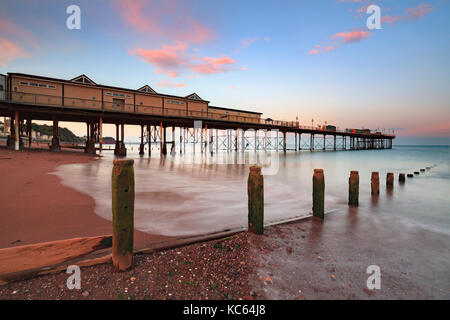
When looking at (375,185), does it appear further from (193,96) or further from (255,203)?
(193,96)

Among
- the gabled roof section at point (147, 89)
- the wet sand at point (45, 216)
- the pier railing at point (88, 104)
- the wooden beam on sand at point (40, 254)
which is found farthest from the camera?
the gabled roof section at point (147, 89)

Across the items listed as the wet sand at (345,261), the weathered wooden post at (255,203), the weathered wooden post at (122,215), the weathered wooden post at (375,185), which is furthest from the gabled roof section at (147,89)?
the weathered wooden post at (122,215)

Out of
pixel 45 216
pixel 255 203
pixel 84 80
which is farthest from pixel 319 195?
pixel 84 80

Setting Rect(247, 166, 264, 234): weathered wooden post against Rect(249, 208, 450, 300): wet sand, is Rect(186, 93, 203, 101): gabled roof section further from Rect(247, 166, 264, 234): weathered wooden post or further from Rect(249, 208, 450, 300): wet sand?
Rect(247, 166, 264, 234): weathered wooden post

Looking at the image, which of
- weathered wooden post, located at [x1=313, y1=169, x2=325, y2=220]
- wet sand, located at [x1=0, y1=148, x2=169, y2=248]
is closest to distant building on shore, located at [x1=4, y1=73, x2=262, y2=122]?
wet sand, located at [x1=0, y1=148, x2=169, y2=248]

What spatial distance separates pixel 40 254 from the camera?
3.26 meters

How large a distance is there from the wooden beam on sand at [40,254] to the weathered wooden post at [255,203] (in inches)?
127

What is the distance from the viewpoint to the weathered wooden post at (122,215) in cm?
355

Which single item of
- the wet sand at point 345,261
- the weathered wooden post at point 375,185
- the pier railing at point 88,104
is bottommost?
the wet sand at point 345,261

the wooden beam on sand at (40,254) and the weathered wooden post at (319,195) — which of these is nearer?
the wooden beam on sand at (40,254)

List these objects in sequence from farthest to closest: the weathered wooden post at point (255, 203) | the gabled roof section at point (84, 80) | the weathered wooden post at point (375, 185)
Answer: the gabled roof section at point (84, 80) < the weathered wooden post at point (375, 185) < the weathered wooden post at point (255, 203)

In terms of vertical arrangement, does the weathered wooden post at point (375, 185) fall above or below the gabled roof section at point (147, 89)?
below

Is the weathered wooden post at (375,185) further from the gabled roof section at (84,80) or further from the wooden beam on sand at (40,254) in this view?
the gabled roof section at (84,80)

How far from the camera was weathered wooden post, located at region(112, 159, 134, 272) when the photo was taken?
11.7 feet
